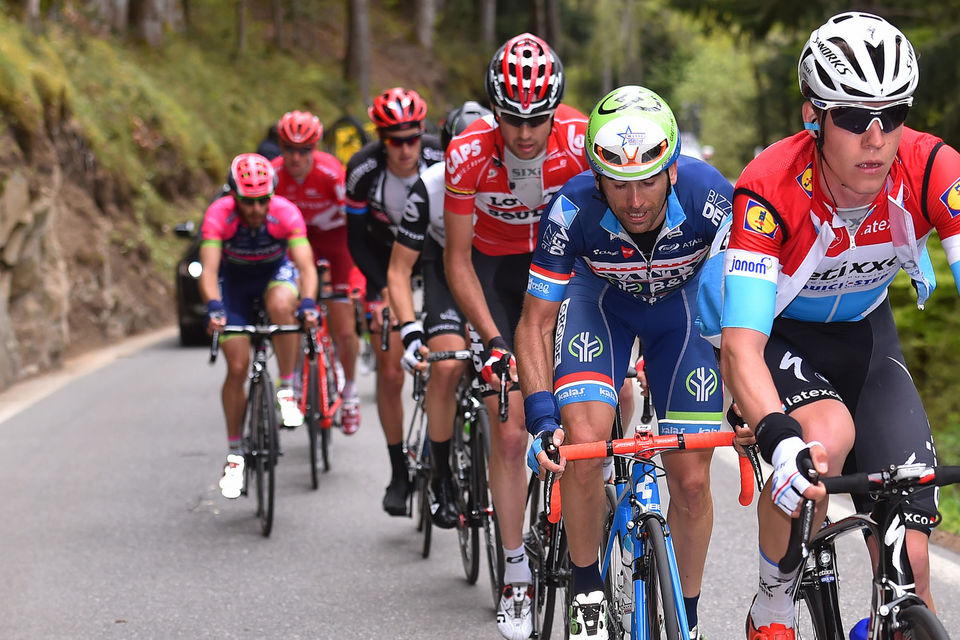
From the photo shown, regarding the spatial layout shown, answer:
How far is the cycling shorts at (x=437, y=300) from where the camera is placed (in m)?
6.20

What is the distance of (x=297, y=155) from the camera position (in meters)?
9.45

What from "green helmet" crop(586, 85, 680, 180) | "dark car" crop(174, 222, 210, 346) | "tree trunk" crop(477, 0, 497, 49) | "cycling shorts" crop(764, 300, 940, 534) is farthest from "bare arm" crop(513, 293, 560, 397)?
"tree trunk" crop(477, 0, 497, 49)

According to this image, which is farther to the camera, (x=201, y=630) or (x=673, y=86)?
(x=673, y=86)

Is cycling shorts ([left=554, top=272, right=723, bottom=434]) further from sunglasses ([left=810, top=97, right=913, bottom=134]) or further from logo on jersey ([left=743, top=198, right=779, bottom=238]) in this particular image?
sunglasses ([left=810, top=97, right=913, bottom=134])

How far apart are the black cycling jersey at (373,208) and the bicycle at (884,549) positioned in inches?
186

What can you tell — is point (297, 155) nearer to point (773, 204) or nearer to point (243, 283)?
point (243, 283)

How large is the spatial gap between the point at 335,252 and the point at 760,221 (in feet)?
23.4

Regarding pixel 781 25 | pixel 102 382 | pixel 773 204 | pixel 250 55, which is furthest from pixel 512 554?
pixel 250 55

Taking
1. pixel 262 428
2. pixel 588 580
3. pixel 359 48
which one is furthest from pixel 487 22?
pixel 588 580

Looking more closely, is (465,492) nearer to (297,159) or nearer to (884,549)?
(884,549)

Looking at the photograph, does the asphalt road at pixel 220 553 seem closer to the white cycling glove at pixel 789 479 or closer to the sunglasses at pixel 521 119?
the sunglasses at pixel 521 119

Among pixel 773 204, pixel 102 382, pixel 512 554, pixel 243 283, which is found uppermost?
pixel 773 204

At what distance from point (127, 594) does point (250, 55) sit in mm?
32313

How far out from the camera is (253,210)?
26.1 feet
